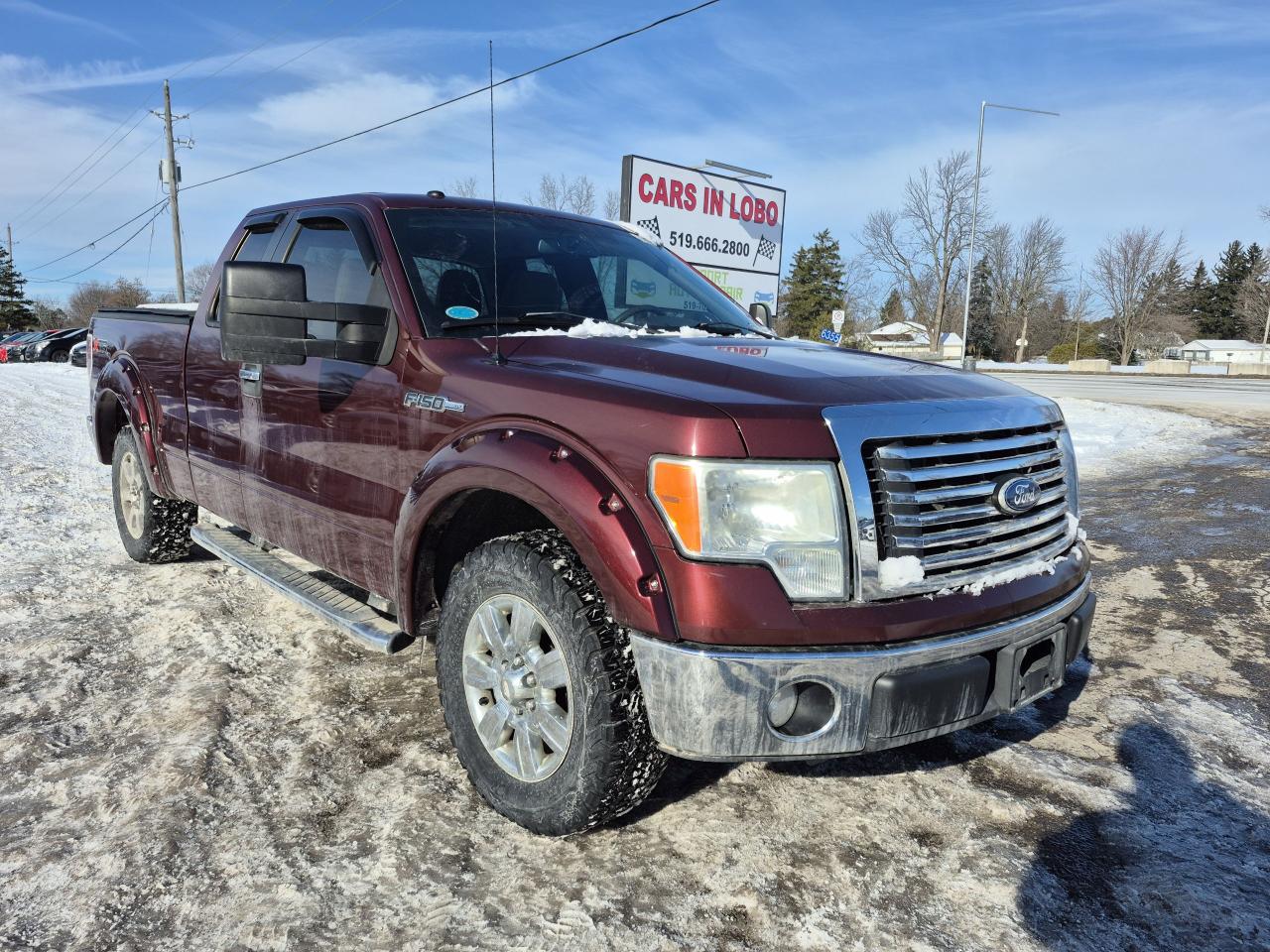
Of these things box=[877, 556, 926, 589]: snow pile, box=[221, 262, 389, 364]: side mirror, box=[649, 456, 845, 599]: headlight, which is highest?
box=[221, 262, 389, 364]: side mirror

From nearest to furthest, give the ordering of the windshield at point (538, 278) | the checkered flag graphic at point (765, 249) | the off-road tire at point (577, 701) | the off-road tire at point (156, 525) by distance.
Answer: the off-road tire at point (577, 701) → the windshield at point (538, 278) → the off-road tire at point (156, 525) → the checkered flag graphic at point (765, 249)

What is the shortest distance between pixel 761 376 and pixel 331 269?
2.06 metres

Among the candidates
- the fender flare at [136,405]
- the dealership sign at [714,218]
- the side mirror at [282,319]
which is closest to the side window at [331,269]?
the side mirror at [282,319]

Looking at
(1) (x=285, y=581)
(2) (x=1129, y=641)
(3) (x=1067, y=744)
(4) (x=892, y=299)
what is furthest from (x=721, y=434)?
(4) (x=892, y=299)

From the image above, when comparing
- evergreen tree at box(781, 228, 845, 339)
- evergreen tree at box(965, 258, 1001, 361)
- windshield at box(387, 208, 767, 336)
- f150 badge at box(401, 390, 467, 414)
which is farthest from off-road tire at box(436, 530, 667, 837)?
evergreen tree at box(965, 258, 1001, 361)

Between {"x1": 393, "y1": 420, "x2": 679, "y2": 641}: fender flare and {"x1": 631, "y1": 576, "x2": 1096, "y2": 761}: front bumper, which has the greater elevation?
{"x1": 393, "y1": 420, "x2": 679, "y2": 641}: fender flare

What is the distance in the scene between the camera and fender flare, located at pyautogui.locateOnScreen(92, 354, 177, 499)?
4910 millimetres

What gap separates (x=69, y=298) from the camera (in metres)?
80.5

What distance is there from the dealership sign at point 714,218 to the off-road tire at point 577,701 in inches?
382

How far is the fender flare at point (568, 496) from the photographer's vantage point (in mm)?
2123

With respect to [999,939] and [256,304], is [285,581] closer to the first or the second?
[256,304]

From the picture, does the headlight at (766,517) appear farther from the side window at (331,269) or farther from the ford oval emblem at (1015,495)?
the side window at (331,269)

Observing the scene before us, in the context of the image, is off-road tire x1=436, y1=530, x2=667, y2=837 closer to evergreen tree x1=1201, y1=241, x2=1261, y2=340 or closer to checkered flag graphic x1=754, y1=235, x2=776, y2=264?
checkered flag graphic x1=754, y1=235, x2=776, y2=264

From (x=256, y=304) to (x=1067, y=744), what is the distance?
10.5ft
